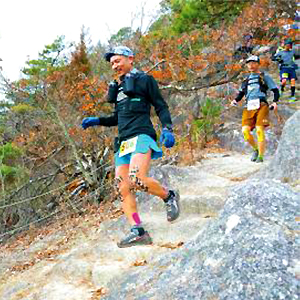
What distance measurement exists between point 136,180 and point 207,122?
6.59 m

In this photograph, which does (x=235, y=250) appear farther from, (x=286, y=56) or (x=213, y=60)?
(x=213, y=60)

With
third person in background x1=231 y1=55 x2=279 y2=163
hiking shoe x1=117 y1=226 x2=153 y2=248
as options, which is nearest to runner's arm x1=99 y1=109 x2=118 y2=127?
hiking shoe x1=117 y1=226 x2=153 y2=248

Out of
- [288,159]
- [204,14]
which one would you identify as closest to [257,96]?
[288,159]

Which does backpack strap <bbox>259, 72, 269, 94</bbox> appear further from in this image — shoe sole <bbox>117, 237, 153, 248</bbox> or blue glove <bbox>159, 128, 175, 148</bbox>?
shoe sole <bbox>117, 237, 153, 248</bbox>

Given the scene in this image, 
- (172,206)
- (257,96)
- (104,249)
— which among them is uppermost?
(257,96)

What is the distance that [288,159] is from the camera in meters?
4.36

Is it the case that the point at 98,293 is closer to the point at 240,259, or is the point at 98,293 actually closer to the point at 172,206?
the point at 172,206

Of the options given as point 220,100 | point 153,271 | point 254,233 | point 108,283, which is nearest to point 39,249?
point 108,283

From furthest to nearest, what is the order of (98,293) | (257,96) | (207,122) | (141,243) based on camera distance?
(207,122)
(257,96)
(141,243)
(98,293)

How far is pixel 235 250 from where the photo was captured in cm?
195

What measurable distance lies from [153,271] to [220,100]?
9439 mm

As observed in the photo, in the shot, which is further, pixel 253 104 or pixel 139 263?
pixel 253 104

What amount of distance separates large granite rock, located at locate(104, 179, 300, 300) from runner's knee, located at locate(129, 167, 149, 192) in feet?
3.57

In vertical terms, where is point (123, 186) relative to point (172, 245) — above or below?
above
